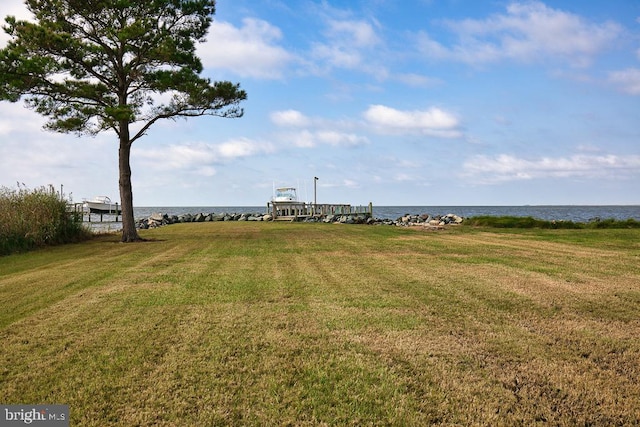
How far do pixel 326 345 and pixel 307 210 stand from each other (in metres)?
34.9

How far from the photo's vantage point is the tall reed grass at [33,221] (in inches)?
518

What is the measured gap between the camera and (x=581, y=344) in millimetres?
4562

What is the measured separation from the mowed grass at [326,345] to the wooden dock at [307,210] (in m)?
27.0

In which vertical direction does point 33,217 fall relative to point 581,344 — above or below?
above

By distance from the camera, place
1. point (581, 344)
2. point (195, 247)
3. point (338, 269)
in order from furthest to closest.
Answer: point (195, 247), point (338, 269), point (581, 344)

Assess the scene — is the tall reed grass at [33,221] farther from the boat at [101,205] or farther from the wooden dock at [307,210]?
the boat at [101,205]

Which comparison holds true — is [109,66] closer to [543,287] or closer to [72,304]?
[72,304]

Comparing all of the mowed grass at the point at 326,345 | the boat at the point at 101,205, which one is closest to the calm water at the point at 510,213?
the boat at the point at 101,205

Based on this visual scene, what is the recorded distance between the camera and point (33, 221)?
13.9 meters

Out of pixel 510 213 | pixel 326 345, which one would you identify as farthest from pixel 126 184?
pixel 510 213

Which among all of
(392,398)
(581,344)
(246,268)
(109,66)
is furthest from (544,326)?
(109,66)

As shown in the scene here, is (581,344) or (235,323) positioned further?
(235,323)

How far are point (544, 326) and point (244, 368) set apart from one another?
3.60 meters

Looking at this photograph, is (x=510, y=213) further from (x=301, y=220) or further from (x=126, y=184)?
(x=126, y=184)
